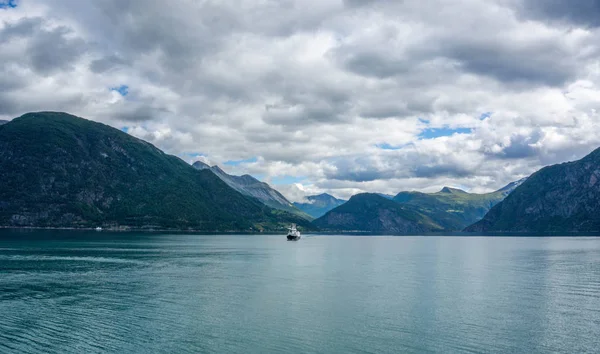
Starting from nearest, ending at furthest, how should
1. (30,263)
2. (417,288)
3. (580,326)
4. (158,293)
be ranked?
(580,326) < (158,293) < (417,288) < (30,263)

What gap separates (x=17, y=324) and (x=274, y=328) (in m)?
36.6

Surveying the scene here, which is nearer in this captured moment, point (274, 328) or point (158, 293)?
point (274, 328)

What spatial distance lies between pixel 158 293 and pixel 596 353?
74.7 metres

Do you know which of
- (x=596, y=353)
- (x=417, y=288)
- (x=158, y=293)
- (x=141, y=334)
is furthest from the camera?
(x=417, y=288)

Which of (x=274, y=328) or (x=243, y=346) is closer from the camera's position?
(x=243, y=346)

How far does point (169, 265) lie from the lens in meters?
149

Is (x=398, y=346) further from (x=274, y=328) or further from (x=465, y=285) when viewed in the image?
(x=465, y=285)

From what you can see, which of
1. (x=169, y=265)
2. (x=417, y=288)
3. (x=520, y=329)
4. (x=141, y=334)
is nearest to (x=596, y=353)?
(x=520, y=329)

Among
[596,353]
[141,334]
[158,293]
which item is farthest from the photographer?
[158,293]

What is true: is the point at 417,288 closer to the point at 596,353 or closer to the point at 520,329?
the point at 520,329

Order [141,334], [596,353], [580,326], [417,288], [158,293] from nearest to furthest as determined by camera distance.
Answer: [596,353], [141,334], [580,326], [158,293], [417,288]

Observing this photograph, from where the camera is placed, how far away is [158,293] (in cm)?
9225

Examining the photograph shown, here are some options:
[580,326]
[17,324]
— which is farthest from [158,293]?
[580,326]

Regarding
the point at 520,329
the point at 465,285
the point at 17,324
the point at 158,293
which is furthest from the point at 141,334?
the point at 465,285
